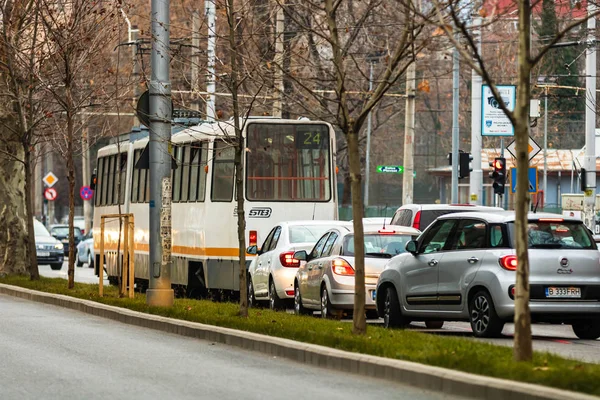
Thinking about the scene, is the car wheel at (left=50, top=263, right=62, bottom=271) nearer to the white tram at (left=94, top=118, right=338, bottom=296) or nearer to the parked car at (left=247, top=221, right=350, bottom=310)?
the white tram at (left=94, top=118, right=338, bottom=296)

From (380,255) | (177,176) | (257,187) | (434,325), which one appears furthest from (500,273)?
(177,176)

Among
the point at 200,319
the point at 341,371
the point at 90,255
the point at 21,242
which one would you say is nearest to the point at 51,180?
the point at 90,255

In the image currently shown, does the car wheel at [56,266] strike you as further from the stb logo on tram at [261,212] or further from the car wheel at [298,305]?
the car wheel at [298,305]

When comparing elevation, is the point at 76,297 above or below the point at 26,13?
below

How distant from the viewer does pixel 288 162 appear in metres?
28.2

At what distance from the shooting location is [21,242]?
36281 mm

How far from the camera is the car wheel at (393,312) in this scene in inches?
771

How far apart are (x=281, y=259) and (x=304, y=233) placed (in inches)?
30.3

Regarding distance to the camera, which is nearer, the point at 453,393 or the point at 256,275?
the point at 453,393

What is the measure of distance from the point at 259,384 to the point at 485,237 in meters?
6.29

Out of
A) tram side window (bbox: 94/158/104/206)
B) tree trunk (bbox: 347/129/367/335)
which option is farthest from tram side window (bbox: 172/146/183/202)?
tree trunk (bbox: 347/129/367/335)

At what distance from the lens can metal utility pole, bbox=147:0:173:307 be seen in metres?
22.6

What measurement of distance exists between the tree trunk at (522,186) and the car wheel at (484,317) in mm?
5168

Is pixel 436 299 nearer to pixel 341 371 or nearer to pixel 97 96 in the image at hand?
pixel 341 371
